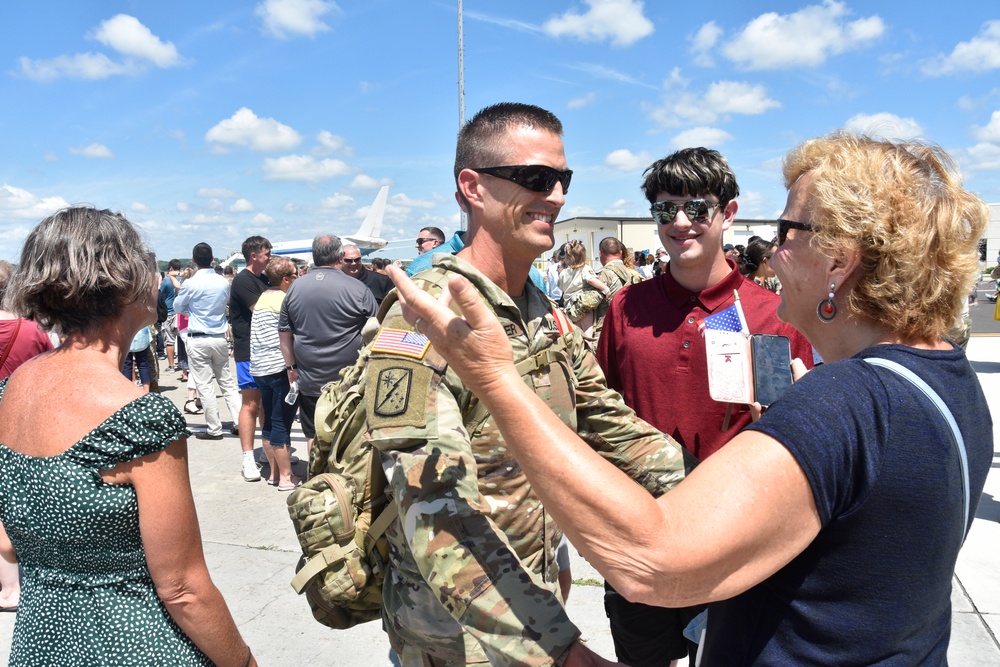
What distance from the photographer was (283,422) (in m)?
5.91

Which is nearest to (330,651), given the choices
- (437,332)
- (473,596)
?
(473,596)

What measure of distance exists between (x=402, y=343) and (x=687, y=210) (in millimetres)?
1589

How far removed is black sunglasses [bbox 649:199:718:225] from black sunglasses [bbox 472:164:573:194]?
0.90 metres

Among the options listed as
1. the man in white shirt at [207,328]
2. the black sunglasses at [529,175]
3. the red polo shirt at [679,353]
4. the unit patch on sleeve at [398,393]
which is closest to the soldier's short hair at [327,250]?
the man in white shirt at [207,328]

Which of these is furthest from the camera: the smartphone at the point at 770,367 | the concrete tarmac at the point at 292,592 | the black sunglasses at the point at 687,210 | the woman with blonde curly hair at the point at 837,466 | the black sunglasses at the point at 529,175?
the concrete tarmac at the point at 292,592

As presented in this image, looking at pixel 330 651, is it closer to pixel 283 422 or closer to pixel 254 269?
pixel 283 422

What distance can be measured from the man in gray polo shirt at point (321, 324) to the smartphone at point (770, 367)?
3.76 m

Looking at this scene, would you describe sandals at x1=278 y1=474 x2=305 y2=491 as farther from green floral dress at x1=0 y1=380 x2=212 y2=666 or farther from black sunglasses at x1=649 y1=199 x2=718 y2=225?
black sunglasses at x1=649 y1=199 x2=718 y2=225

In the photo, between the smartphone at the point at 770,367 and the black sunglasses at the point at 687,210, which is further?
the black sunglasses at the point at 687,210

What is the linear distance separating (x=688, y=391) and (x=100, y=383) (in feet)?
6.42

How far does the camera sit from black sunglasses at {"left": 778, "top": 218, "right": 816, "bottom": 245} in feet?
4.40

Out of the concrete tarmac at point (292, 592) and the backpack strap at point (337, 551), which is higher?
the backpack strap at point (337, 551)

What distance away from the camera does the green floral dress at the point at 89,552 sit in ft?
5.20

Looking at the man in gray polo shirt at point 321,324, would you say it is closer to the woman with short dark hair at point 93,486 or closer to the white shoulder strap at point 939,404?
the woman with short dark hair at point 93,486
